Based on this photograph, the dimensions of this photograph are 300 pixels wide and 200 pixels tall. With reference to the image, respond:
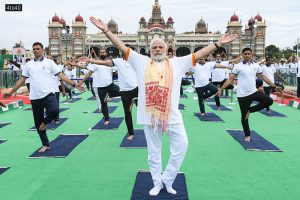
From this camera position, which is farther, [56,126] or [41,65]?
[56,126]

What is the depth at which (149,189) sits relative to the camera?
4164 mm

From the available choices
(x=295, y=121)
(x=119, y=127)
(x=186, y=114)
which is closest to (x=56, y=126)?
(x=119, y=127)

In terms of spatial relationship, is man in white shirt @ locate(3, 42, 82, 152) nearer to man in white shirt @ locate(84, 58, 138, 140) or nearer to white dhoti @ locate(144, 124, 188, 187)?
man in white shirt @ locate(84, 58, 138, 140)

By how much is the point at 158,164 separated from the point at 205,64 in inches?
268

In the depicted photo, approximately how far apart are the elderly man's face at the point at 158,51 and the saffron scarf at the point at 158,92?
0.24ft

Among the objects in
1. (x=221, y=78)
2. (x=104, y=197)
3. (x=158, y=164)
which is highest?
(x=221, y=78)

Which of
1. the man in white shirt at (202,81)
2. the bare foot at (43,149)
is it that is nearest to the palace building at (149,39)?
the man in white shirt at (202,81)

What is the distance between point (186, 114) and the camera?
10500mm

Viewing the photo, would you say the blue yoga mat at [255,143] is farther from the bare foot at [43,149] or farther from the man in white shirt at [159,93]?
the bare foot at [43,149]

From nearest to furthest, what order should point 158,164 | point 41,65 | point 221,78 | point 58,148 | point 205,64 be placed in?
point 158,164 → point 41,65 → point 58,148 → point 205,64 → point 221,78

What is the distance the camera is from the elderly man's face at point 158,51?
12.3ft

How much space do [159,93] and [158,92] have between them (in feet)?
0.05

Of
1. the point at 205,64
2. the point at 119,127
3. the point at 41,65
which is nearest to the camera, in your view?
the point at 41,65

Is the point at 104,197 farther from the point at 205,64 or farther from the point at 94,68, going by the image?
the point at 205,64
